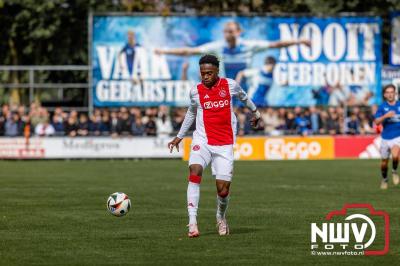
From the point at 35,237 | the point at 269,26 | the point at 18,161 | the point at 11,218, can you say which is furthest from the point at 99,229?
the point at 269,26

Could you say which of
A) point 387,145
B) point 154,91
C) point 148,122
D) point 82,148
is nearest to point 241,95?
point 387,145

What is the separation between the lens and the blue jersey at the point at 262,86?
42.4 metres

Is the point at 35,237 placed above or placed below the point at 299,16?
below

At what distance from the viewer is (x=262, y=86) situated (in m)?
42.5

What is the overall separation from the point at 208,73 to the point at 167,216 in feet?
12.6

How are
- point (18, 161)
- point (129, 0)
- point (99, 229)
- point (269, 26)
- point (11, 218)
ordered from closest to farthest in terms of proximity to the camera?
point (99, 229) < point (11, 218) < point (18, 161) < point (269, 26) < point (129, 0)

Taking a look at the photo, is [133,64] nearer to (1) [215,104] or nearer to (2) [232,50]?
(2) [232,50]

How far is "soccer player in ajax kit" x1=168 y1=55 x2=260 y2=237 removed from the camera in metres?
13.9

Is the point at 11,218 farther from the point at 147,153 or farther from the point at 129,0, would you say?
the point at 129,0

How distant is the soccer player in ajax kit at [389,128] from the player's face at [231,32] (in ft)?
60.8

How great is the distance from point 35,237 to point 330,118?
28558mm

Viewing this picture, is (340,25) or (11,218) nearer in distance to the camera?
(11,218)

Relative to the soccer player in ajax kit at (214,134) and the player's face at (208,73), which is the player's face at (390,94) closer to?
the soccer player in ajax kit at (214,134)

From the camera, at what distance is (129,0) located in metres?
52.4
